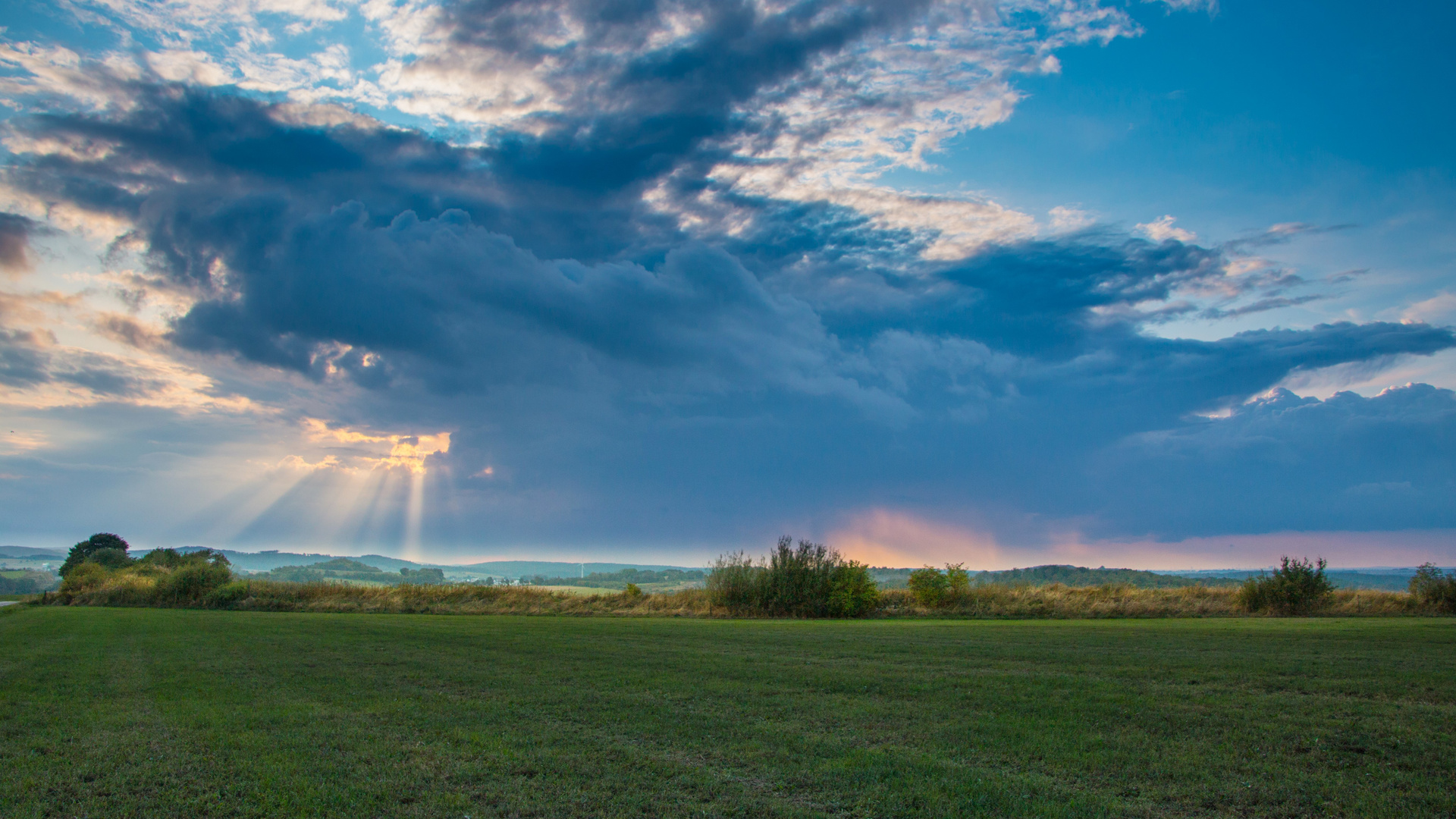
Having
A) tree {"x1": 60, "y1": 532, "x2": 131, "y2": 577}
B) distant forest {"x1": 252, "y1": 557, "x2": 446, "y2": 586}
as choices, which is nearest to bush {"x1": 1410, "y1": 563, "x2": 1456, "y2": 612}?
distant forest {"x1": 252, "y1": 557, "x2": 446, "y2": 586}

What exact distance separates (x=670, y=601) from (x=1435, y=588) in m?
32.4

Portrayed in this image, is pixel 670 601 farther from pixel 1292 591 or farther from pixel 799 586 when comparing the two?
pixel 1292 591

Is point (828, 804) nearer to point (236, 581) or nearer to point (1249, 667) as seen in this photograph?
point (1249, 667)

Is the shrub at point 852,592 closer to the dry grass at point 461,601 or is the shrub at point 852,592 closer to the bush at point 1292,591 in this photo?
the dry grass at point 461,601

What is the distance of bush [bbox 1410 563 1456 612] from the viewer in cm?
2697

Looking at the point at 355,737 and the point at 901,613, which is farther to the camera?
the point at 901,613

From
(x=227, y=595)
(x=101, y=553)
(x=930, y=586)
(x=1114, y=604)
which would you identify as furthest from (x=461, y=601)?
(x=101, y=553)

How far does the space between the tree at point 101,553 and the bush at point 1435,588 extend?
370 feet

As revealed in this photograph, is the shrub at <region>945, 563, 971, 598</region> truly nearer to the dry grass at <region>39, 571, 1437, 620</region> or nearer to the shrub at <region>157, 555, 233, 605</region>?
the dry grass at <region>39, 571, 1437, 620</region>

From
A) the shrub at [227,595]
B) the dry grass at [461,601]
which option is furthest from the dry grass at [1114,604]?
the shrub at [227,595]

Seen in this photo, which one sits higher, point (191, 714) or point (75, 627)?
point (191, 714)

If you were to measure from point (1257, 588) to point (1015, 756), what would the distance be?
30.9m

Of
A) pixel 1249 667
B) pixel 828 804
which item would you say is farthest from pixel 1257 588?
pixel 828 804

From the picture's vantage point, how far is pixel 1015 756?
249 inches
